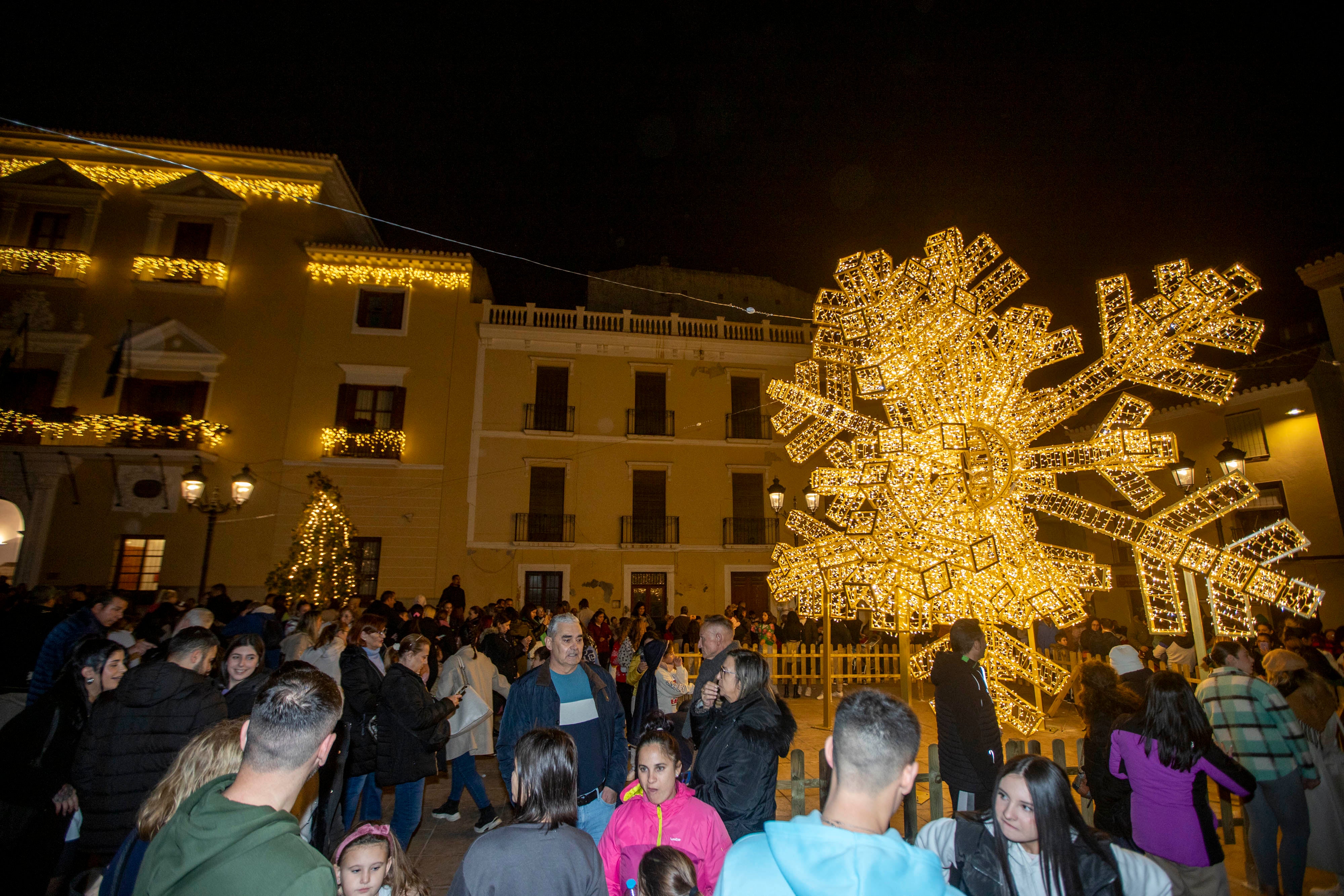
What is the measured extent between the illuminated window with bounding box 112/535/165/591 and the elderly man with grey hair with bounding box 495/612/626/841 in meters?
16.1

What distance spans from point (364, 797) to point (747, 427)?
50.8 ft

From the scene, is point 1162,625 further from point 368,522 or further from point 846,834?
point 368,522

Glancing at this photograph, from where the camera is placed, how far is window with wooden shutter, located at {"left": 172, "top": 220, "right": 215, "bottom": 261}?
17.0 metres

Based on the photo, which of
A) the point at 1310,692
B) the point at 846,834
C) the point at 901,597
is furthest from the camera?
the point at 901,597

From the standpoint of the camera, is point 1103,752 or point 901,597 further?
point 901,597

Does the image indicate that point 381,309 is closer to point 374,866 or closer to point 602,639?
point 602,639

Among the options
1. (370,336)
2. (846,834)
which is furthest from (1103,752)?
(370,336)

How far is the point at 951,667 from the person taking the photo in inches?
165

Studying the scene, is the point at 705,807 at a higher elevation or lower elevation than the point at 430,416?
lower

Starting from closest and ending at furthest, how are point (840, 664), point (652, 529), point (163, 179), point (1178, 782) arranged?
point (1178, 782)
point (840, 664)
point (163, 179)
point (652, 529)

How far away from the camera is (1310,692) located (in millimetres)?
4398

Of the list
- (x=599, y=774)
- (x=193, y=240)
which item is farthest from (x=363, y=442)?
(x=599, y=774)

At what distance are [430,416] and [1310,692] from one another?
684 inches

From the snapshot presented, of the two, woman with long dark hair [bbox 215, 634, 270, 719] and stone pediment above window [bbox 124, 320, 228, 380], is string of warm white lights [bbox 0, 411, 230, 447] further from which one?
woman with long dark hair [bbox 215, 634, 270, 719]
